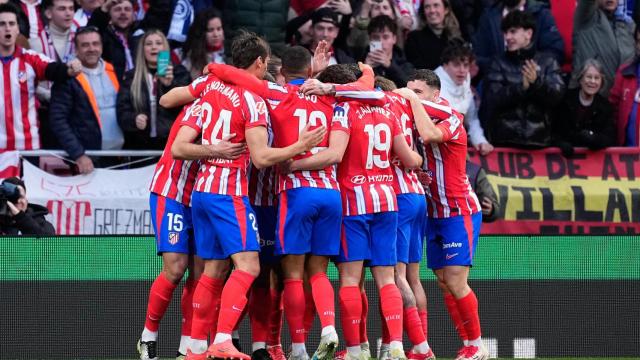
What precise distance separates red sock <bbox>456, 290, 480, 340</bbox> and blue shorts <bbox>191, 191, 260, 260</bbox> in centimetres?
187

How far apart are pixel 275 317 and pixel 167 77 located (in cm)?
397

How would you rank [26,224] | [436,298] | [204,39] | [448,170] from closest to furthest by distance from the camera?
1. [448,170]
2. [436,298]
3. [26,224]
4. [204,39]

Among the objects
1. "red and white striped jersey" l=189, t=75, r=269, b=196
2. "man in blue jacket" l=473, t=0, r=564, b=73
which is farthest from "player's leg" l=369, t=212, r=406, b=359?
"man in blue jacket" l=473, t=0, r=564, b=73

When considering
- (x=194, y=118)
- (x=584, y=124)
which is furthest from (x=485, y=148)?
(x=194, y=118)

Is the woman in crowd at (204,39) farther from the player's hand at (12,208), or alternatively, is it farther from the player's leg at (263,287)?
the player's leg at (263,287)

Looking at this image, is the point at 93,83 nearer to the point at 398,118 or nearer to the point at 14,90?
the point at 14,90

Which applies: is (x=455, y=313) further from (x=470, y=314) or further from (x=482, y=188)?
(x=482, y=188)

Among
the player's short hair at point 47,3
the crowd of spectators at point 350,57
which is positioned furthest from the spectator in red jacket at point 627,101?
the player's short hair at point 47,3

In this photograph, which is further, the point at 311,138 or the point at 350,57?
the point at 350,57

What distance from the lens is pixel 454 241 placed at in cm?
1051

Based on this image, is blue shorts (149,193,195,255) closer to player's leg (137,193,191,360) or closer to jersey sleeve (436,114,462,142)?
player's leg (137,193,191,360)

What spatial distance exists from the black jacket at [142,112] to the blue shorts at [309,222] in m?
4.18

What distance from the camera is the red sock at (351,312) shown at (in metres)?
9.88

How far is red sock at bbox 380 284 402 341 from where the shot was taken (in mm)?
9828
